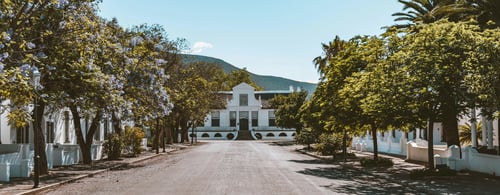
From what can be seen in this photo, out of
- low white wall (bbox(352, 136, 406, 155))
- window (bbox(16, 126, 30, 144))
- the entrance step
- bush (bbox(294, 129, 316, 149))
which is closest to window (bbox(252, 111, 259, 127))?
the entrance step

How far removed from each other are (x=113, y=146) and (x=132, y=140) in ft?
11.0

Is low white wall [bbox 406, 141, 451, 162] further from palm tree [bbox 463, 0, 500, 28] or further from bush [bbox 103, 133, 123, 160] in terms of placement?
bush [bbox 103, 133, 123, 160]

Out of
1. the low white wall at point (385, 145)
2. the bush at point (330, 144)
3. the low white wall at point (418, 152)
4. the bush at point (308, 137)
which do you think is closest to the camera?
the low white wall at point (418, 152)

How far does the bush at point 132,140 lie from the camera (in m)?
37.5

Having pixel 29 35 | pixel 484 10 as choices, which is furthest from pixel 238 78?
pixel 29 35

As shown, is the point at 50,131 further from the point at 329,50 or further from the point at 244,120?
the point at 244,120

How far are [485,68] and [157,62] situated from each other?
17530 mm

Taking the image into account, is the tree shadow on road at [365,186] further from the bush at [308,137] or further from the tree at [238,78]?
the tree at [238,78]

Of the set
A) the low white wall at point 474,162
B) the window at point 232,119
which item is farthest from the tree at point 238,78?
the low white wall at point 474,162

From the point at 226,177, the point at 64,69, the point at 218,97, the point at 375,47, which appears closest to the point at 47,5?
the point at 64,69

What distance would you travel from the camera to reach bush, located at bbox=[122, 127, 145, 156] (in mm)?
37550

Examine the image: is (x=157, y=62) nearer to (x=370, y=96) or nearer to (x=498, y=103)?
(x=370, y=96)

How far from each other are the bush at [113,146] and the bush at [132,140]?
5.46 feet

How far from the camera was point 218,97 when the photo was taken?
7500cm
